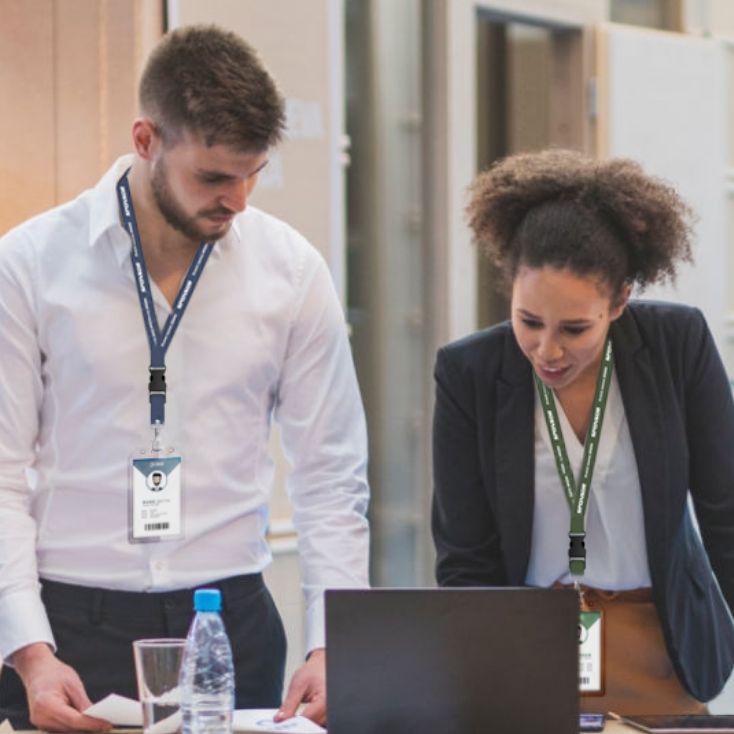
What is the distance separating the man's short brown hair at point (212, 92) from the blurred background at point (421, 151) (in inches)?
74.6

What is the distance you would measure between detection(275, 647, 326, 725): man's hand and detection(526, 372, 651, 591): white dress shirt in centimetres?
45

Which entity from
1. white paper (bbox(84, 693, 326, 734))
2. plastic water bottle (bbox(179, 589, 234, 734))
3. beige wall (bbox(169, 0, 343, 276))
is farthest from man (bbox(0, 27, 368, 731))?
beige wall (bbox(169, 0, 343, 276))

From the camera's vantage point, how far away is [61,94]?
3.85m

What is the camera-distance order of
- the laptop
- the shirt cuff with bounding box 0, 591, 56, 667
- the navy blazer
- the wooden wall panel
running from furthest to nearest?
the wooden wall panel → the navy blazer → the shirt cuff with bounding box 0, 591, 56, 667 → the laptop

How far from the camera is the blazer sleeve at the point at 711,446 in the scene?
100 inches

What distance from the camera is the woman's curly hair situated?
253 cm

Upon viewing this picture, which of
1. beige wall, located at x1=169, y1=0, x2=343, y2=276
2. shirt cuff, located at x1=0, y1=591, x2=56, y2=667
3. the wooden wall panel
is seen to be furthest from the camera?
beige wall, located at x1=169, y1=0, x2=343, y2=276

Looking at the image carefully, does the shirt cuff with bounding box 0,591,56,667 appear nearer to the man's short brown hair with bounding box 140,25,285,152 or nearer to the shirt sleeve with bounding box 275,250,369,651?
the shirt sleeve with bounding box 275,250,369,651

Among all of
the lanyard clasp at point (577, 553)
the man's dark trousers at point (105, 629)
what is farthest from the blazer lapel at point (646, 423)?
the man's dark trousers at point (105, 629)

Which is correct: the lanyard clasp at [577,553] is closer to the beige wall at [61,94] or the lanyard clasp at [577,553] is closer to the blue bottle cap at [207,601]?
the blue bottle cap at [207,601]

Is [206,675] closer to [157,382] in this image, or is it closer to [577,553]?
[157,382]

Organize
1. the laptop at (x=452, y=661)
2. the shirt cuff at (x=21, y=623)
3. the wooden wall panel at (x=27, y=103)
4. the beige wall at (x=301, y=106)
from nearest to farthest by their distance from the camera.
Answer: the laptop at (x=452, y=661)
the shirt cuff at (x=21, y=623)
the wooden wall panel at (x=27, y=103)
the beige wall at (x=301, y=106)

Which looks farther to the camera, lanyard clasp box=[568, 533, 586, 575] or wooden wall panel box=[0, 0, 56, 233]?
wooden wall panel box=[0, 0, 56, 233]

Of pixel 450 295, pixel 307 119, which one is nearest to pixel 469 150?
pixel 450 295
